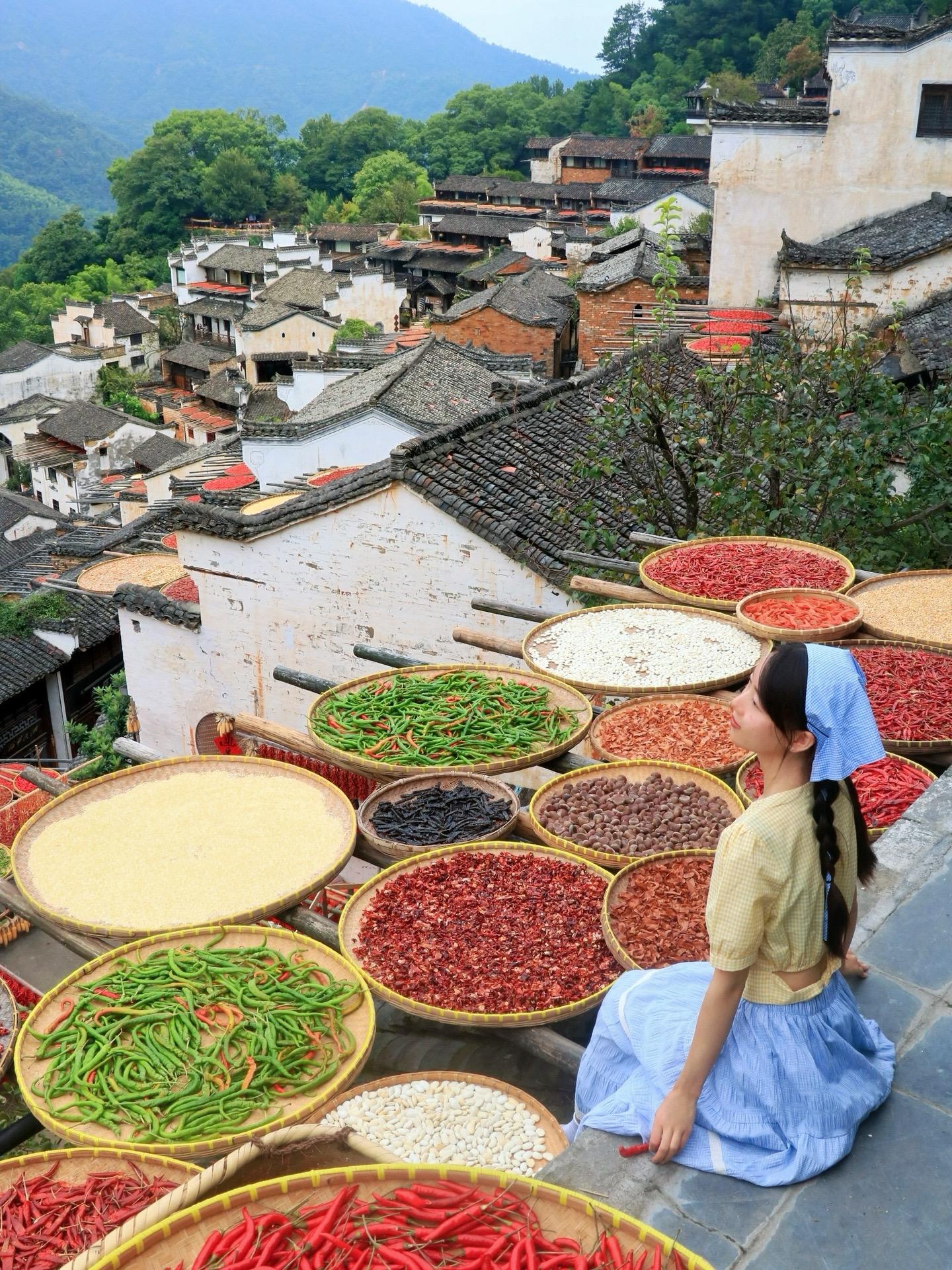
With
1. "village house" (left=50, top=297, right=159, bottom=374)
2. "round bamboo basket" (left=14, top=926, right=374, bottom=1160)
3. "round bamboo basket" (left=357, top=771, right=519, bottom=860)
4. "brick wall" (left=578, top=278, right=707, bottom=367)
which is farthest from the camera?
"village house" (left=50, top=297, right=159, bottom=374)

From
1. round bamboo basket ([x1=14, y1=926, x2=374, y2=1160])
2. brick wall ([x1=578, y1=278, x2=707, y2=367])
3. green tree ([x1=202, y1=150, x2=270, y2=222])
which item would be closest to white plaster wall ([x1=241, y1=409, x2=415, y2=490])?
brick wall ([x1=578, y1=278, x2=707, y2=367])

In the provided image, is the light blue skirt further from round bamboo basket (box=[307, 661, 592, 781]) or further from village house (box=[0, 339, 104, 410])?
village house (box=[0, 339, 104, 410])

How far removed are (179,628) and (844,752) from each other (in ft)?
32.9

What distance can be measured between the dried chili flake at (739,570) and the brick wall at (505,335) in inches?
905

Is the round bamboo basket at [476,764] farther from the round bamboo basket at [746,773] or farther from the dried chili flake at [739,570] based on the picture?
the dried chili flake at [739,570]

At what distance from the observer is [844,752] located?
2.59 m

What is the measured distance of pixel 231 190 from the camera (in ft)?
252

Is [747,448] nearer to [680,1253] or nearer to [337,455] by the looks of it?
[680,1253]

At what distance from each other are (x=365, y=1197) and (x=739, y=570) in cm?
494

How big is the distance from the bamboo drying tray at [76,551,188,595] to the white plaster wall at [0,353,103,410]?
116 feet

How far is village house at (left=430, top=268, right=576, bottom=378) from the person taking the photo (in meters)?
29.8

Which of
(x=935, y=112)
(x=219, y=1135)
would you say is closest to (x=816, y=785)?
(x=219, y=1135)

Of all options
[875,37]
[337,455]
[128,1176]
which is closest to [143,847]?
[128,1176]

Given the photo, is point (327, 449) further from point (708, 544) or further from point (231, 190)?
point (231, 190)
